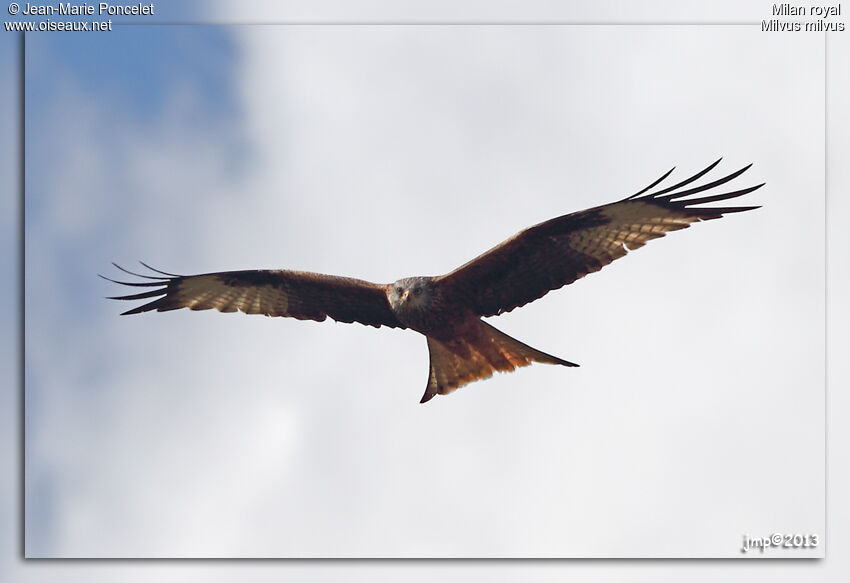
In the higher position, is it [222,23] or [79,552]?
[222,23]

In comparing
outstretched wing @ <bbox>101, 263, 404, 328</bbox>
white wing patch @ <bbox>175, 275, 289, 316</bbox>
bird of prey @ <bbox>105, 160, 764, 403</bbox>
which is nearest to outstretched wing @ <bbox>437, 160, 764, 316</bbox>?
bird of prey @ <bbox>105, 160, 764, 403</bbox>

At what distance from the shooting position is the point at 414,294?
7.39 metres

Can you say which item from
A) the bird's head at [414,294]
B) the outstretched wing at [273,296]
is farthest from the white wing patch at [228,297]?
the bird's head at [414,294]

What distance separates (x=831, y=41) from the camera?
749 cm

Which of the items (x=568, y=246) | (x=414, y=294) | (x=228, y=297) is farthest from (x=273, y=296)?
(x=568, y=246)

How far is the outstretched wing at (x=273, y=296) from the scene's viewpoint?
7.88 meters

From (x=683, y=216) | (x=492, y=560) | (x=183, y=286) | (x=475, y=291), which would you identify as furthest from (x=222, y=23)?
(x=492, y=560)

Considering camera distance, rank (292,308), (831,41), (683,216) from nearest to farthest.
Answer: (683,216)
(831,41)
(292,308)

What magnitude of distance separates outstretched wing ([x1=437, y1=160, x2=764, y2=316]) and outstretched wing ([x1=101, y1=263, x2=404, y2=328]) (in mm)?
702

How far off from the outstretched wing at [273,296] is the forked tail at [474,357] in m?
0.45

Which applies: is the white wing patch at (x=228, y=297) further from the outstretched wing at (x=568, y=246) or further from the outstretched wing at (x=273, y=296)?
the outstretched wing at (x=568, y=246)

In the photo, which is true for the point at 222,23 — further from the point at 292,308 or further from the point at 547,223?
the point at 547,223

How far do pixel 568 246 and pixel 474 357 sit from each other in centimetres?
91

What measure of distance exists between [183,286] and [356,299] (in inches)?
46.0
